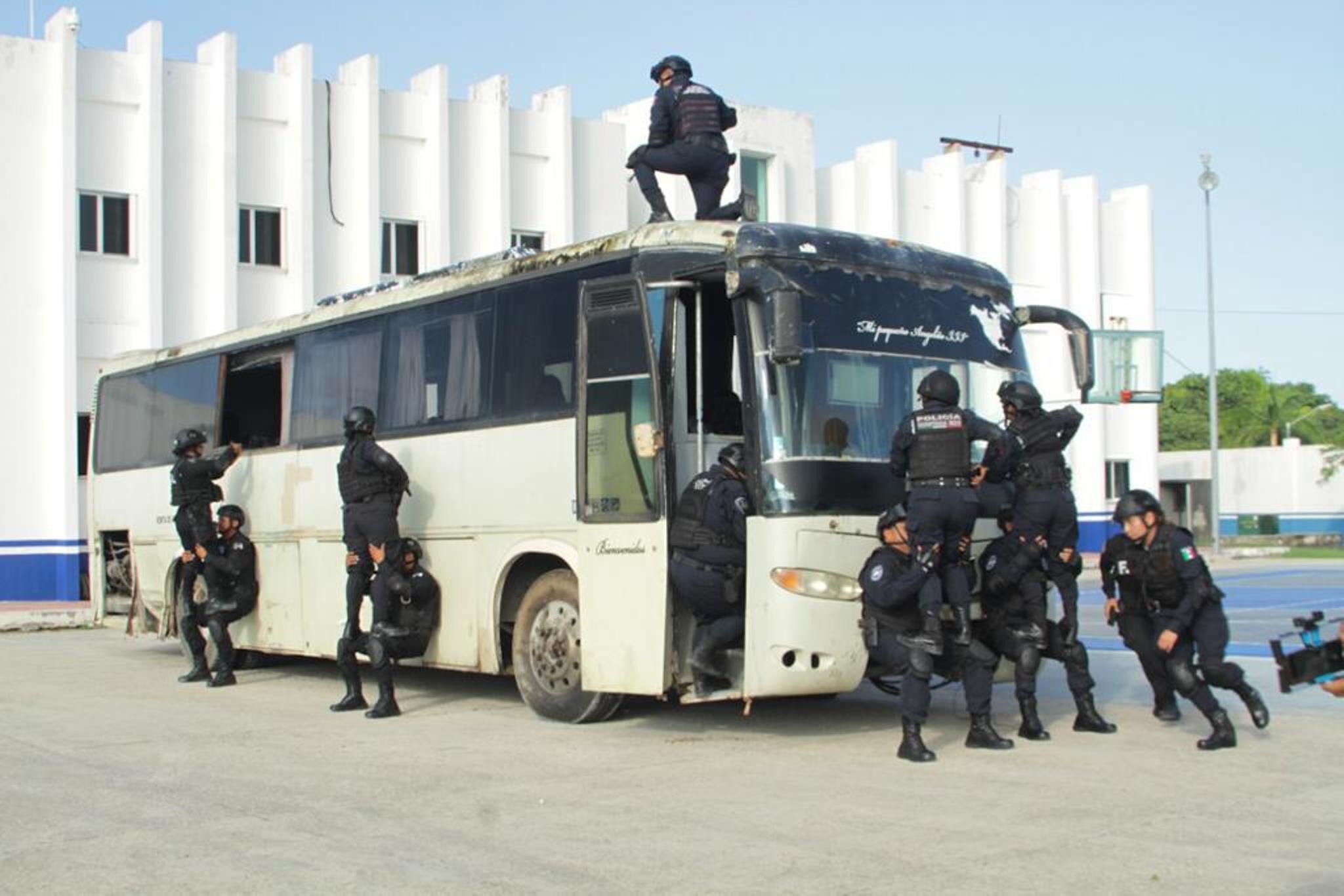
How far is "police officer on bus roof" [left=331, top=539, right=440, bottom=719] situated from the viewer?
11.5 metres

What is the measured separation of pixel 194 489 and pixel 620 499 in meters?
5.33

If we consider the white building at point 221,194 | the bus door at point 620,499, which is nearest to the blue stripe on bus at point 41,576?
the white building at point 221,194

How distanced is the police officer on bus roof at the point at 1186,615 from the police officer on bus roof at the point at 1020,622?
57 cm

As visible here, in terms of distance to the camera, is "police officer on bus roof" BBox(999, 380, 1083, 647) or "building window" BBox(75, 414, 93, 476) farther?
"building window" BBox(75, 414, 93, 476)

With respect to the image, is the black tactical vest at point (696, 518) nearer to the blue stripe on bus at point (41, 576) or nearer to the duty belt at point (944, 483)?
the duty belt at point (944, 483)

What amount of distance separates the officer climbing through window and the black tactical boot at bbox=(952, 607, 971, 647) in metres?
7.14

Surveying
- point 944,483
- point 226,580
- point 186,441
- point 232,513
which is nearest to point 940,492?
point 944,483

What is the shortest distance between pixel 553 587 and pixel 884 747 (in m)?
2.58

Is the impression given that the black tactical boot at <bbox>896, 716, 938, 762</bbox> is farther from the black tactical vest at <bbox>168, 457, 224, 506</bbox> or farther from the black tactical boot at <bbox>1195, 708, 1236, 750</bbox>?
the black tactical vest at <bbox>168, 457, 224, 506</bbox>

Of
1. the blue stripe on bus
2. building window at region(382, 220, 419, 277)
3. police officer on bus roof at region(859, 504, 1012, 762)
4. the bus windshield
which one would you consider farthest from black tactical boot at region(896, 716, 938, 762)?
building window at region(382, 220, 419, 277)

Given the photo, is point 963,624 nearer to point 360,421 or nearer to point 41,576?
point 360,421

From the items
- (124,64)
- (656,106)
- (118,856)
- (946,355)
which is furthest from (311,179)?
(118,856)

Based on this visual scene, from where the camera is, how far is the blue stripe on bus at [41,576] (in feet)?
85.6

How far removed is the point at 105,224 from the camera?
27.2 meters
